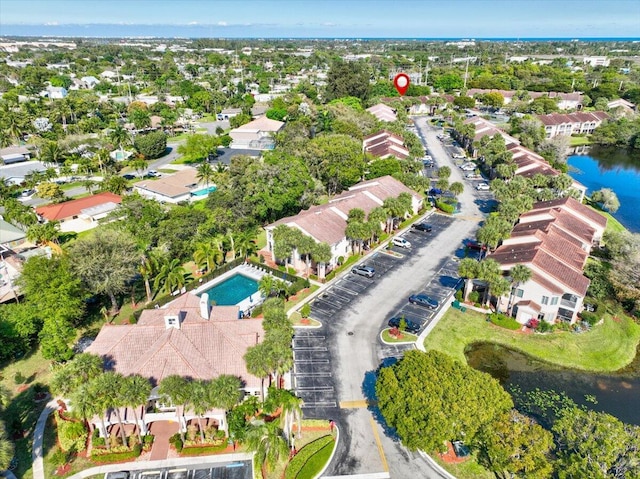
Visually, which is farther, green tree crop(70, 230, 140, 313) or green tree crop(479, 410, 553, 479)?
green tree crop(70, 230, 140, 313)

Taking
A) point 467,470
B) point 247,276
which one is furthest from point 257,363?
point 247,276

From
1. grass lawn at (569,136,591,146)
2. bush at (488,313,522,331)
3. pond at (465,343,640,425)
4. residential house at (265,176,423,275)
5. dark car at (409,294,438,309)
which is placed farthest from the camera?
grass lawn at (569,136,591,146)

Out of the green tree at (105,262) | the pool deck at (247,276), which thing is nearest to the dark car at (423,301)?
the pool deck at (247,276)

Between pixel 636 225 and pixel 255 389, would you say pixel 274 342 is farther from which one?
pixel 636 225

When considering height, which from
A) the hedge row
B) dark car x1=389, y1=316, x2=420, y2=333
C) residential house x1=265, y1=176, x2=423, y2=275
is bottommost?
dark car x1=389, y1=316, x2=420, y2=333

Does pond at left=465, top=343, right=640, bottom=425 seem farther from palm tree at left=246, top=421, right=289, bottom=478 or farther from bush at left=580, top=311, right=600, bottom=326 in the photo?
palm tree at left=246, top=421, right=289, bottom=478

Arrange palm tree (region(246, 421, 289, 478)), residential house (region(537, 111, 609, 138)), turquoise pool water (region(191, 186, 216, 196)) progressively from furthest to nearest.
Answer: residential house (region(537, 111, 609, 138)) < turquoise pool water (region(191, 186, 216, 196)) < palm tree (region(246, 421, 289, 478))

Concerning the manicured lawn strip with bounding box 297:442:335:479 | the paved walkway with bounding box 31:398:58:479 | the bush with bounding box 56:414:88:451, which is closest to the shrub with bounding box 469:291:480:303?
the manicured lawn strip with bounding box 297:442:335:479
